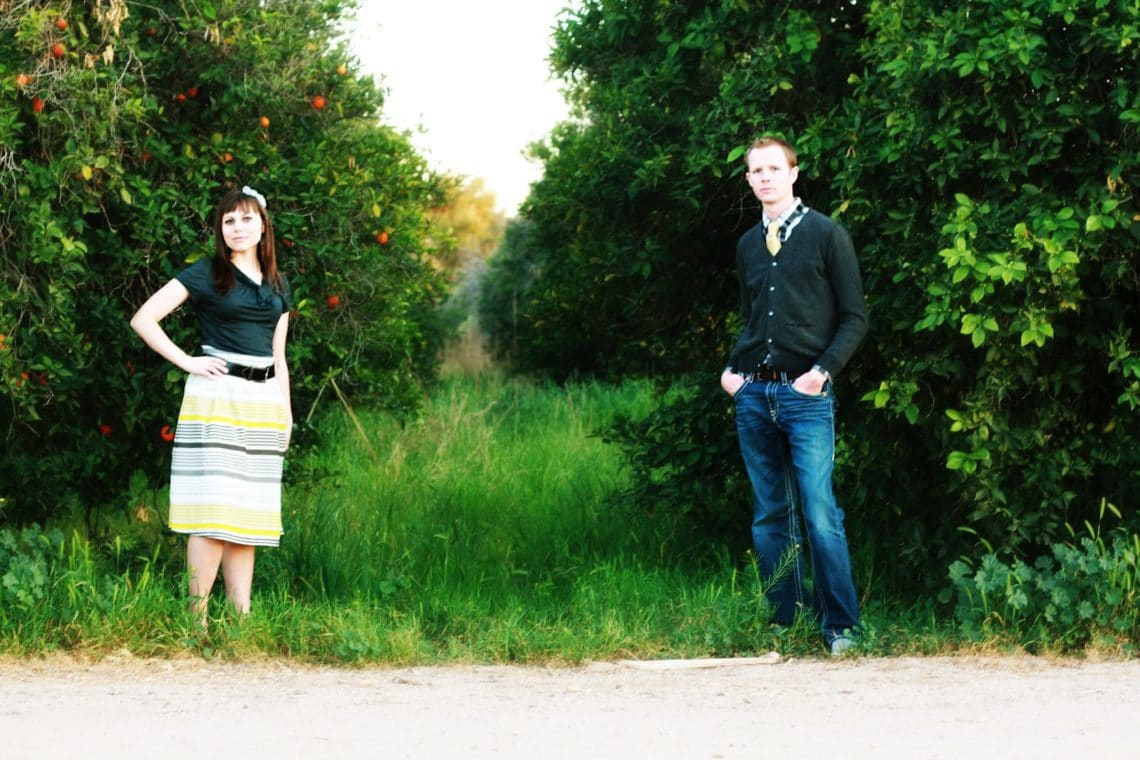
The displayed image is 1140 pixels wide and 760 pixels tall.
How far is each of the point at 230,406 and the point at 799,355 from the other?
253 cm

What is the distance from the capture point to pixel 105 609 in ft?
21.5

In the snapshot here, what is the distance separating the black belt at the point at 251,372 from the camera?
21.6 ft

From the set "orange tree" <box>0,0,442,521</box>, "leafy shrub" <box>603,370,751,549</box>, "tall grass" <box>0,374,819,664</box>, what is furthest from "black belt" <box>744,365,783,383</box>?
"orange tree" <box>0,0,442,521</box>

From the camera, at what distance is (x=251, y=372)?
6.61 meters

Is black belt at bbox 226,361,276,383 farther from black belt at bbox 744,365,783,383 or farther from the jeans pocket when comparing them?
the jeans pocket

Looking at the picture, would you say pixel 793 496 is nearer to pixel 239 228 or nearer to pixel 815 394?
pixel 815 394

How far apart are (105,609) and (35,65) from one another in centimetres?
265

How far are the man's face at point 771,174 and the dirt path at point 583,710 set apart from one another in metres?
2.05

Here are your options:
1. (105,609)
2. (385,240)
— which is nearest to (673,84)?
(385,240)

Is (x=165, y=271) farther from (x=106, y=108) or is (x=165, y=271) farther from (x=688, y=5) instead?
(x=688, y=5)

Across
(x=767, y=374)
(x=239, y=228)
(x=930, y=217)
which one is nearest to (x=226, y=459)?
(x=239, y=228)

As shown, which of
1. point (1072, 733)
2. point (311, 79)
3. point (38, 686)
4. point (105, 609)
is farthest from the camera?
point (311, 79)

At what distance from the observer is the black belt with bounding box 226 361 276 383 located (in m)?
6.58

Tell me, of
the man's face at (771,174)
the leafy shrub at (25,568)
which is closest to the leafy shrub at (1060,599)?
the man's face at (771,174)
